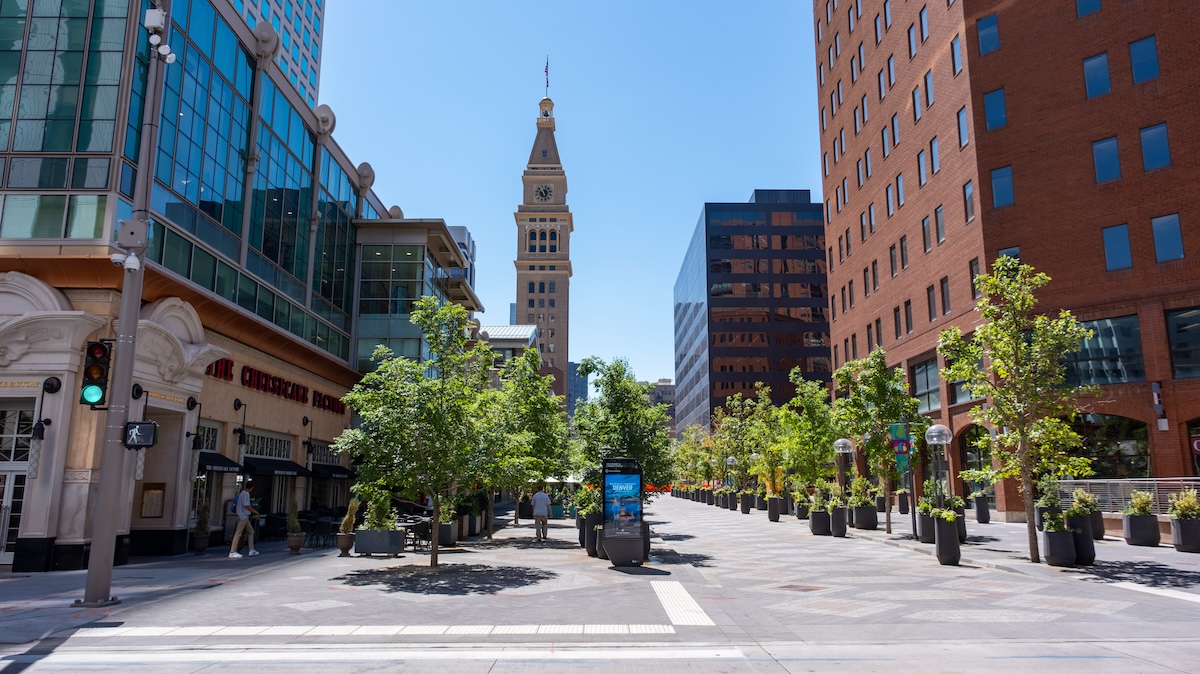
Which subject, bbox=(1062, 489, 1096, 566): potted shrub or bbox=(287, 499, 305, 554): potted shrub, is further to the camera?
bbox=(287, 499, 305, 554): potted shrub

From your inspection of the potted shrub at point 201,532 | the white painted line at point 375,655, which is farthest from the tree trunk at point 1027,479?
the potted shrub at point 201,532

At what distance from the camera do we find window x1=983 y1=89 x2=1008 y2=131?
34875mm

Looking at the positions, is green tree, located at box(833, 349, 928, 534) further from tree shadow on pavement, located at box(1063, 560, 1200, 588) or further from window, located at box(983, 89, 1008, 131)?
window, located at box(983, 89, 1008, 131)

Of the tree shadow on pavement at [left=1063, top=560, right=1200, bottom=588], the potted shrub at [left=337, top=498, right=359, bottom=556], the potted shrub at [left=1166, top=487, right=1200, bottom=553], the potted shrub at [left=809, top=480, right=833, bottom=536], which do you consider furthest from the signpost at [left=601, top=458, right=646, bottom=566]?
the potted shrub at [left=1166, top=487, right=1200, bottom=553]

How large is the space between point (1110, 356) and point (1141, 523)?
1131 centimetres

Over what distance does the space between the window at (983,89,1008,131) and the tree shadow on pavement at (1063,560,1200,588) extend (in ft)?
76.6

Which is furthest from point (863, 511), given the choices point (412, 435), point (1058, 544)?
point (412, 435)

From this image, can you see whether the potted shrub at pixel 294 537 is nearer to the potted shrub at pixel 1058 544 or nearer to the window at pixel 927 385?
the potted shrub at pixel 1058 544

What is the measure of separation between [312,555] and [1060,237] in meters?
32.2

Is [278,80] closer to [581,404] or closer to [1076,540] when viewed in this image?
[581,404]

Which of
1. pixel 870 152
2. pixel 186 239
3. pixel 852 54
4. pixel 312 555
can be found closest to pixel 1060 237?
pixel 870 152

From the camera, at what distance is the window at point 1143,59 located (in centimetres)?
3162

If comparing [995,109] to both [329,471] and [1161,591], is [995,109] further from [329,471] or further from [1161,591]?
[329,471]

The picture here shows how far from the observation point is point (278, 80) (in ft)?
107
